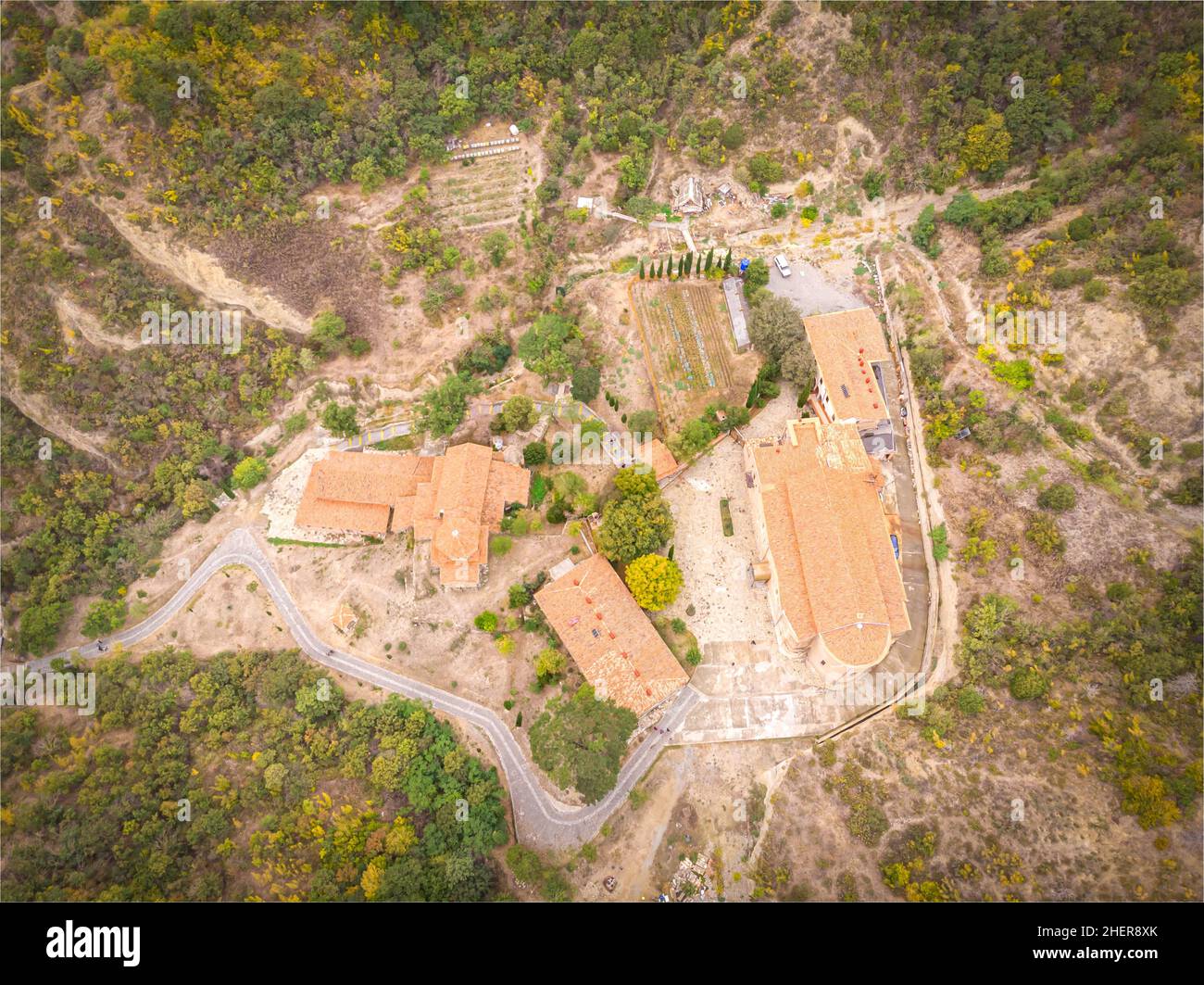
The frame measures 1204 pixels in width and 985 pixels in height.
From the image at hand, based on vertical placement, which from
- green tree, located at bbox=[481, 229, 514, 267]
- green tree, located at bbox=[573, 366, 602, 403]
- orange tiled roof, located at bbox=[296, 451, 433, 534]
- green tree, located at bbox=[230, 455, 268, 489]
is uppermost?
green tree, located at bbox=[481, 229, 514, 267]

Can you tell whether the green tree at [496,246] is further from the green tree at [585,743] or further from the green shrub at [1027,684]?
the green shrub at [1027,684]

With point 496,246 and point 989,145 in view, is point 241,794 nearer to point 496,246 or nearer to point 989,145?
point 496,246

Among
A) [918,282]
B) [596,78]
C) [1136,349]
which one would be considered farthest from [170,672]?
[1136,349]

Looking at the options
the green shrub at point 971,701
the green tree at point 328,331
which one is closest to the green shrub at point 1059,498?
the green shrub at point 971,701

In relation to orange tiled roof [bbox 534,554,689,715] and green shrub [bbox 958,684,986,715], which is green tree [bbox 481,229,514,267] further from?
green shrub [bbox 958,684,986,715]

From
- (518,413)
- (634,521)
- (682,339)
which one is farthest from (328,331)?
(634,521)

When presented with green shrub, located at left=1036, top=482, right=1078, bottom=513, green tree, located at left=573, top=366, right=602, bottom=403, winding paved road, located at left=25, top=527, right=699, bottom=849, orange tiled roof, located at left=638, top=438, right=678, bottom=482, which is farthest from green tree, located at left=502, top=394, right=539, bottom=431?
green shrub, located at left=1036, top=482, right=1078, bottom=513
